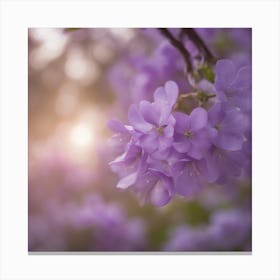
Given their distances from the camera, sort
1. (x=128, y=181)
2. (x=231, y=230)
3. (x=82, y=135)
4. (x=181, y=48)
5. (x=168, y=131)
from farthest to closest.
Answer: (x=82, y=135) < (x=231, y=230) < (x=181, y=48) < (x=128, y=181) < (x=168, y=131)

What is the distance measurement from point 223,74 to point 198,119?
0.16 metres

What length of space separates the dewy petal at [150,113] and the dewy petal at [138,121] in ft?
0.04

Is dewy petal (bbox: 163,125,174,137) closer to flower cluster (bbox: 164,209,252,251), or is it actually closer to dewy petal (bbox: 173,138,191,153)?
dewy petal (bbox: 173,138,191,153)

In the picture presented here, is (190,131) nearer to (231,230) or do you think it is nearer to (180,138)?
(180,138)

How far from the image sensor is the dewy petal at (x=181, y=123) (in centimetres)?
129

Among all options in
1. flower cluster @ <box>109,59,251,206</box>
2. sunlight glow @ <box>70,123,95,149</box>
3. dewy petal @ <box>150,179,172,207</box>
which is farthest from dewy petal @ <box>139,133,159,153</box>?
sunlight glow @ <box>70,123,95,149</box>

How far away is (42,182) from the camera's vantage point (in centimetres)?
228

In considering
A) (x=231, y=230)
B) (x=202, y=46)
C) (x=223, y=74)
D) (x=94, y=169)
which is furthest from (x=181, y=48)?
(x=94, y=169)

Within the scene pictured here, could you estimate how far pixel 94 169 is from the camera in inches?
94.0

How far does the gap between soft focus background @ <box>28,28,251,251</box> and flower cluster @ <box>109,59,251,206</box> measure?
636 millimetres

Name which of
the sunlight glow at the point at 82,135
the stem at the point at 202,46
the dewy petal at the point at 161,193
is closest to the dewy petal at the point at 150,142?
the dewy petal at the point at 161,193

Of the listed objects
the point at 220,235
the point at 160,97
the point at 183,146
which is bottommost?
the point at 220,235
